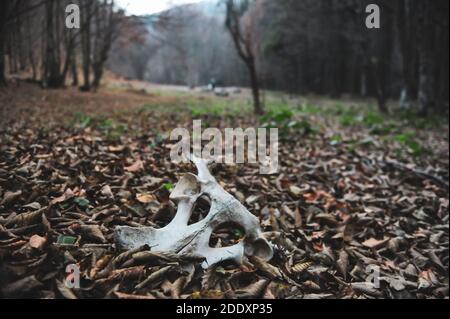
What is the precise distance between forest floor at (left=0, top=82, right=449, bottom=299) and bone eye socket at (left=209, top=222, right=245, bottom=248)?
0.03 feet

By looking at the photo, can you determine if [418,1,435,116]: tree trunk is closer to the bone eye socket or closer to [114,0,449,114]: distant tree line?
[114,0,449,114]: distant tree line

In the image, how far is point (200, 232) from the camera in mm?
2043

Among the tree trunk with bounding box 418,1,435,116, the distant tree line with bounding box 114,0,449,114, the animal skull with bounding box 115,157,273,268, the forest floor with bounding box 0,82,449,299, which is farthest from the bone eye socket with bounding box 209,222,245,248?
the tree trunk with bounding box 418,1,435,116

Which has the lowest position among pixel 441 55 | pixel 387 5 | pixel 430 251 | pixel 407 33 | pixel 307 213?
pixel 430 251

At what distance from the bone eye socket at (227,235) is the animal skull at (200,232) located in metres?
0.12

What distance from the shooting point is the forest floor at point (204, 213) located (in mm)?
1830

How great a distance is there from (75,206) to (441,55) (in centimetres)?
1475

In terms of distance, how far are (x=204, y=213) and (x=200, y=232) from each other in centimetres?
45

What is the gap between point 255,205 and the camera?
316 cm

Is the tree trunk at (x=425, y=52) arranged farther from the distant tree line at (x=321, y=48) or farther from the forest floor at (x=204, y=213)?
the forest floor at (x=204, y=213)

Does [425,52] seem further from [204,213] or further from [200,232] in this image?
[200,232]

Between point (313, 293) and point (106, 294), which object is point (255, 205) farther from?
point (106, 294)

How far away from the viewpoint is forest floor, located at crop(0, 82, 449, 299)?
72.1 inches

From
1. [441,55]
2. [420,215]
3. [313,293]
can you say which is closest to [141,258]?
[313,293]
